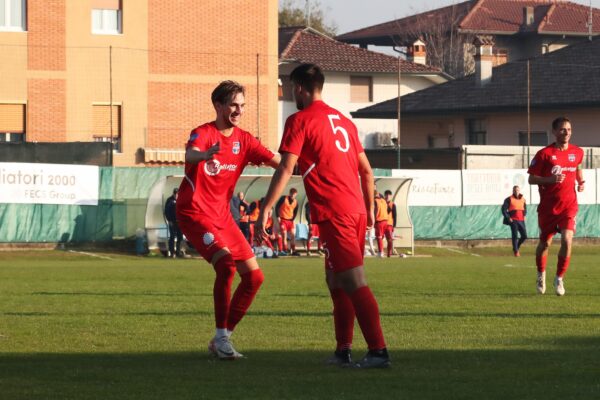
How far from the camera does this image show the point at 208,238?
388 inches

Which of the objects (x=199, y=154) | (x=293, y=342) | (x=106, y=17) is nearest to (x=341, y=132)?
(x=199, y=154)

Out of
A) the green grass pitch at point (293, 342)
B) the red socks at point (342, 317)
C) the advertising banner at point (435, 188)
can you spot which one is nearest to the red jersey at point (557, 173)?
the green grass pitch at point (293, 342)

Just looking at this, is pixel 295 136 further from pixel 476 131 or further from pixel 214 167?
pixel 476 131

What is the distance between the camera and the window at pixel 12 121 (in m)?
43.4

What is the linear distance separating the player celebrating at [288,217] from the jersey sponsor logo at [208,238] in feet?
81.1

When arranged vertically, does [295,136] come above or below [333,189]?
above

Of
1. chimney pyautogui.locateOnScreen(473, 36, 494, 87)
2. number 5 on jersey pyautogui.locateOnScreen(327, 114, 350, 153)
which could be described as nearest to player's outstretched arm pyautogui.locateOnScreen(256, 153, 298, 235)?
number 5 on jersey pyautogui.locateOnScreen(327, 114, 350, 153)

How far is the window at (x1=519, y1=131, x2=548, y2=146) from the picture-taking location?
53219 mm

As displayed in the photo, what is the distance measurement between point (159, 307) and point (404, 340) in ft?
15.7

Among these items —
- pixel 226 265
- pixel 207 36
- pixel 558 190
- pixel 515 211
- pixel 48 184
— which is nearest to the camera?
pixel 226 265

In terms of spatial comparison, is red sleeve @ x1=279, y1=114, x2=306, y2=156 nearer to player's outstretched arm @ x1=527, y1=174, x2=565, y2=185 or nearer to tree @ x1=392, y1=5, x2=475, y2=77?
player's outstretched arm @ x1=527, y1=174, x2=565, y2=185

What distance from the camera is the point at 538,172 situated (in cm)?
1586

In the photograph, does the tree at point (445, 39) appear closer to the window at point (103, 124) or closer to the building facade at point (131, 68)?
the building facade at point (131, 68)

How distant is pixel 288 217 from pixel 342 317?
2545 centimetres
